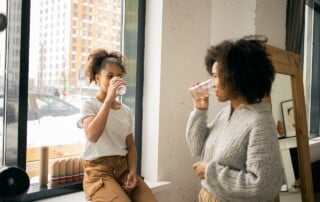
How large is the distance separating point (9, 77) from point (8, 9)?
0.31 metres

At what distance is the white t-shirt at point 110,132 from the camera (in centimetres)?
142

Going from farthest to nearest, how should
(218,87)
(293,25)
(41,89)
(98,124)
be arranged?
(293,25), (41,89), (98,124), (218,87)

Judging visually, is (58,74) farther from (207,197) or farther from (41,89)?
(207,197)

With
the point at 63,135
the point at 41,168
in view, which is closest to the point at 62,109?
the point at 63,135

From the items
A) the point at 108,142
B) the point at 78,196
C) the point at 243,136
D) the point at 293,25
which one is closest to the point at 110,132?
the point at 108,142

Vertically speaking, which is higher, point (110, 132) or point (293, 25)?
point (293, 25)

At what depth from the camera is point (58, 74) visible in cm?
163

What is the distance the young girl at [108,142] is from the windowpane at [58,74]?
23 cm

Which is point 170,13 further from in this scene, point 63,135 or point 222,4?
point 63,135

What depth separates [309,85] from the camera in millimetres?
3523

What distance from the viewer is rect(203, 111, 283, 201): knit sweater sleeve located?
1.05 metres

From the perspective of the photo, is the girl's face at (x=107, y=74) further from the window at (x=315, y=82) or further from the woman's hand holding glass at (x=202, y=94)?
the window at (x=315, y=82)

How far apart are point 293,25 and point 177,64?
112 centimetres

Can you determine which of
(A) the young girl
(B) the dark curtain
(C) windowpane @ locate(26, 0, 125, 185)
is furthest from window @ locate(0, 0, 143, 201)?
(B) the dark curtain
